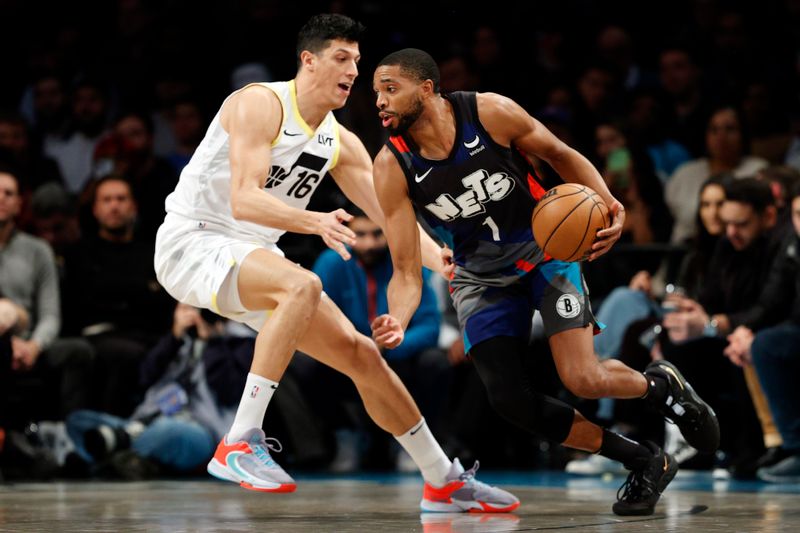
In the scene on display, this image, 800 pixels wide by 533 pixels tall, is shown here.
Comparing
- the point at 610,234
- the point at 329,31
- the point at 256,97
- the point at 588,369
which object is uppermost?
the point at 329,31

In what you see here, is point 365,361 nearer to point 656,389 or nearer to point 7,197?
point 656,389

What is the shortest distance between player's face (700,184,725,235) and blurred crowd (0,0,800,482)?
1 cm

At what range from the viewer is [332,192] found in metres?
9.23

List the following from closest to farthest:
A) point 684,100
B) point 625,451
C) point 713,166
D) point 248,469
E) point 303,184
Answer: point 248,469
point 625,451
point 303,184
point 713,166
point 684,100

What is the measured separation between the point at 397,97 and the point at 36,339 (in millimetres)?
3783

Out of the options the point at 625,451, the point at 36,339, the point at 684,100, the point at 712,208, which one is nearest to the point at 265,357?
the point at 625,451

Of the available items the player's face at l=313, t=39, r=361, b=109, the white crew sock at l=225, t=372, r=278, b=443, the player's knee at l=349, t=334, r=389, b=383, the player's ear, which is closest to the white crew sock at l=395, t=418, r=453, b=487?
the player's knee at l=349, t=334, r=389, b=383

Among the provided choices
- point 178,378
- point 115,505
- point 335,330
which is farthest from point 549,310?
point 178,378

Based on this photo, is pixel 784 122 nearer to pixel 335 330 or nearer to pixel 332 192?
pixel 332 192

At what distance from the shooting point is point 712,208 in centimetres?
771

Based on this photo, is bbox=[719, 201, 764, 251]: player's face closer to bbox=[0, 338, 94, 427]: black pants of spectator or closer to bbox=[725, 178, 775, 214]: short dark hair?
bbox=[725, 178, 775, 214]: short dark hair

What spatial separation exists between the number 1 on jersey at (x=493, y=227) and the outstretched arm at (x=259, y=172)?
680mm

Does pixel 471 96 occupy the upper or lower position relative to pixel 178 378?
upper

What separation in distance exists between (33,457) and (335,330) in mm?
3405
